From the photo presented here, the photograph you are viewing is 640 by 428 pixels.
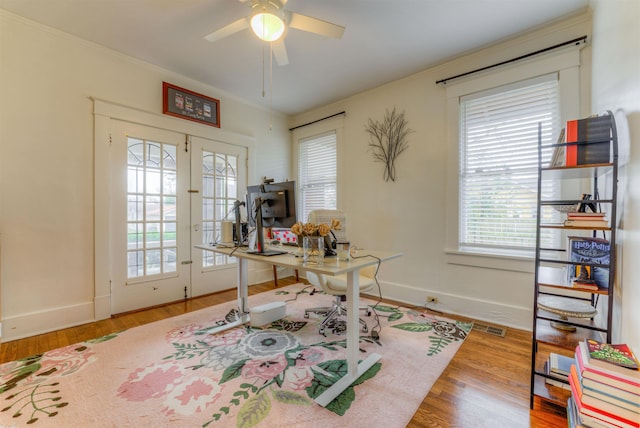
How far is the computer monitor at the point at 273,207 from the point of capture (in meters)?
2.06

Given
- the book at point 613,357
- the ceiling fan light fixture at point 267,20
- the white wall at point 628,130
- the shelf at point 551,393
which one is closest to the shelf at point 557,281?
the white wall at point 628,130

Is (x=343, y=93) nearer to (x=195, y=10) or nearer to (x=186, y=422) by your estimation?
(x=195, y=10)

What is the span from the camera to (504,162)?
8.60 feet

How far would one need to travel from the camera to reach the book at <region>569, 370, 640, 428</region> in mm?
972

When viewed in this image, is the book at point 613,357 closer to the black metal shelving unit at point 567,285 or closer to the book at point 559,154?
the black metal shelving unit at point 567,285

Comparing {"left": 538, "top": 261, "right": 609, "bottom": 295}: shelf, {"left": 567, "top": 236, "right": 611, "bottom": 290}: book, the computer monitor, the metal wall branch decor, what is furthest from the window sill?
the computer monitor

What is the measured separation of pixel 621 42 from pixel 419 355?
2247 millimetres

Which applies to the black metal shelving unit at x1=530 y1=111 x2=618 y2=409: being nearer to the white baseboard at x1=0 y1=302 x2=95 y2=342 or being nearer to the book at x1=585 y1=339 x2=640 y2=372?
the book at x1=585 y1=339 x2=640 y2=372

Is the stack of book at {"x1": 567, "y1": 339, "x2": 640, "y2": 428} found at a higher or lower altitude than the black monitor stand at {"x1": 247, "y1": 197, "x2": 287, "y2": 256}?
lower

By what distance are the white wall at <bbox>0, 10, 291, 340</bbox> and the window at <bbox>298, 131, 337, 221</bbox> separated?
98.3 inches

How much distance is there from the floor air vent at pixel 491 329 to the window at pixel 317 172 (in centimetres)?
237

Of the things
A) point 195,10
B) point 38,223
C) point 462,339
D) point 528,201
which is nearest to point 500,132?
point 528,201

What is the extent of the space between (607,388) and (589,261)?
629 mm

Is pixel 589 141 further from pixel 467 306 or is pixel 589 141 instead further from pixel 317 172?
pixel 317 172
